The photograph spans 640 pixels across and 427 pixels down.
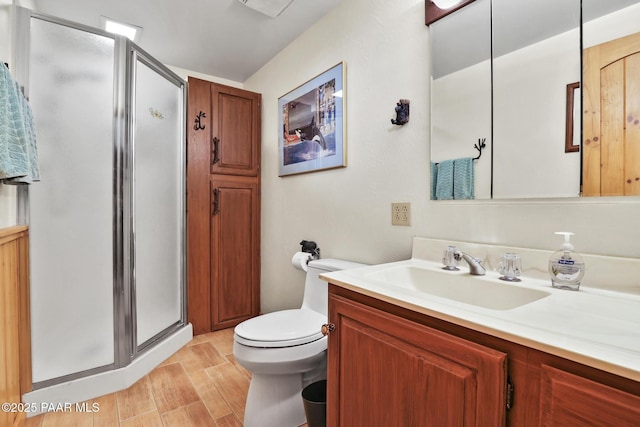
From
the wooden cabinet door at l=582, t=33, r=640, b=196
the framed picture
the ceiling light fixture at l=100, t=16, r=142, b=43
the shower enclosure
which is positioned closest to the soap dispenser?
the wooden cabinet door at l=582, t=33, r=640, b=196

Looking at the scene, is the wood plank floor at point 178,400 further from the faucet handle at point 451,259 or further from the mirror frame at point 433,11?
the mirror frame at point 433,11

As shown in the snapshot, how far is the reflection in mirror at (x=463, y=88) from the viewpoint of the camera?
1.23m

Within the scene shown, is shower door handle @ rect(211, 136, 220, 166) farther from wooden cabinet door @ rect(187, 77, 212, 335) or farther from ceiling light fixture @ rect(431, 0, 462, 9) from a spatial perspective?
ceiling light fixture @ rect(431, 0, 462, 9)

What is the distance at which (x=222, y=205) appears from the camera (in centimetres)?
256

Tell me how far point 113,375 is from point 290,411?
1.08 metres

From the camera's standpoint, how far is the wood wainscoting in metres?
1.25

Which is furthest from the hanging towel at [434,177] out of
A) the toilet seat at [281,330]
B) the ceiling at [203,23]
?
the ceiling at [203,23]

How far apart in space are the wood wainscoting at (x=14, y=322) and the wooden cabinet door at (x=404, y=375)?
52.6 inches

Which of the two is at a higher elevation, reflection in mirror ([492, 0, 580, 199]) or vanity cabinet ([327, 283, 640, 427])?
reflection in mirror ([492, 0, 580, 199])

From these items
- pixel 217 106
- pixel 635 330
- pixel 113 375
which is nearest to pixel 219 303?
pixel 113 375

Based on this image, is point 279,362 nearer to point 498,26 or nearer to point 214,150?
point 498,26

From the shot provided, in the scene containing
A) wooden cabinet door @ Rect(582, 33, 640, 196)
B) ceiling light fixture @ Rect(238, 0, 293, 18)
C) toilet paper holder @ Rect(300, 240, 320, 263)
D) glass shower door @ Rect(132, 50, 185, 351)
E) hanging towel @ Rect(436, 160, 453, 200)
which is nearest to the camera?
wooden cabinet door @ Rect(582, 33, 640, 196)

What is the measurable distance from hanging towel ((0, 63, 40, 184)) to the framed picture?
1.44m

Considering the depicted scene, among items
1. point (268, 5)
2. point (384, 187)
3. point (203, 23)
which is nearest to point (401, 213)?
point (384, 187)
